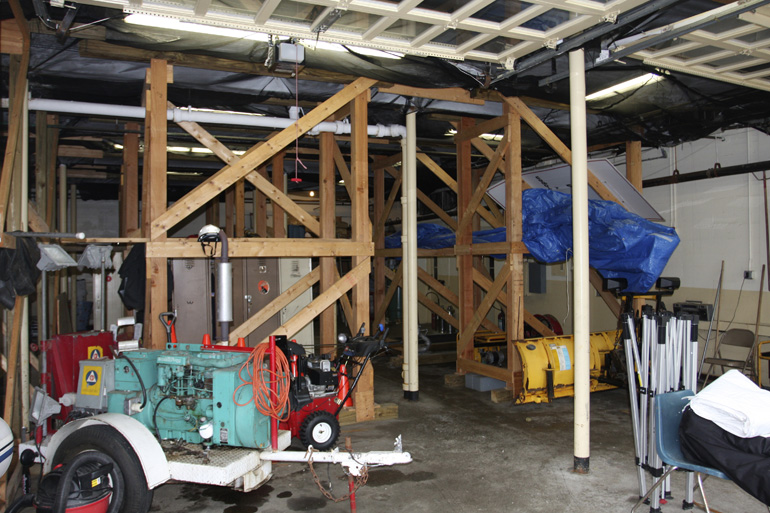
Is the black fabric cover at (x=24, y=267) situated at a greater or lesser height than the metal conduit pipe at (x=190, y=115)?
lesser

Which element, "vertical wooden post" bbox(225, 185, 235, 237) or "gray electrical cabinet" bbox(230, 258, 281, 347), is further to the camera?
"vertical wooden post" bbox(225, 185, 235, 237)

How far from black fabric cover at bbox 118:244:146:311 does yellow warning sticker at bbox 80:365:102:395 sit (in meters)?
1.61

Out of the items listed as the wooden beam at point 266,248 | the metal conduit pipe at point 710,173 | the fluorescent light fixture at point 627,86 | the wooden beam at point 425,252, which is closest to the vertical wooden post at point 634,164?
the metal conduit pipe at point 710,173

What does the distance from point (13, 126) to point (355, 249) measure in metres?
3.40

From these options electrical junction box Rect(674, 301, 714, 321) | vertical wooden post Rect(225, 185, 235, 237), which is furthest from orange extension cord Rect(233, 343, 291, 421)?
vertical wooden post Rect(225, 185, 235, 237)

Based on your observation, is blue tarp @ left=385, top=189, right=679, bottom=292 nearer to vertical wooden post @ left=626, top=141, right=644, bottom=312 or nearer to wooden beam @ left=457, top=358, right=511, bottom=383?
vertical wooden post @ left=626, top=141, right=644, bottom=312

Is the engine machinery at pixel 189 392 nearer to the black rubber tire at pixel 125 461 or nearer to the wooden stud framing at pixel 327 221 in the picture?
the black rubber tire at pixel 125 461

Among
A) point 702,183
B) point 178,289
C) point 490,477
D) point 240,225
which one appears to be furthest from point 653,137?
point 178,289

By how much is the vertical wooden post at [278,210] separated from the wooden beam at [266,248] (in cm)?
279

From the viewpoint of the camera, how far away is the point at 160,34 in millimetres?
4637

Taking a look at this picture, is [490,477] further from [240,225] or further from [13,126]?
[240,225]

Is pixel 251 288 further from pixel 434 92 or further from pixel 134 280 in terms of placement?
pixel 434 92

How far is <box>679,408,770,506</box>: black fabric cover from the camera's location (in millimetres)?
2934

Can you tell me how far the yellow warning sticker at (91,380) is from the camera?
4.26 m
